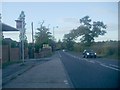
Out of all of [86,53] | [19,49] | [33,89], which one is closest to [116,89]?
[33,89]

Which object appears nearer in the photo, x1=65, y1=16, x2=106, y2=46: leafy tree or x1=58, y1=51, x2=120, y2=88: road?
x1=58, y1=51, x2=120, y2=88: road

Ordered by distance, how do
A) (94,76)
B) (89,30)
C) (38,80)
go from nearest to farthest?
(38,80) < (94,76) < (89,30)

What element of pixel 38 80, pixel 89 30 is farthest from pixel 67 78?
pixel 89 30

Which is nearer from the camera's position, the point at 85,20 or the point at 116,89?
the point at 116,89

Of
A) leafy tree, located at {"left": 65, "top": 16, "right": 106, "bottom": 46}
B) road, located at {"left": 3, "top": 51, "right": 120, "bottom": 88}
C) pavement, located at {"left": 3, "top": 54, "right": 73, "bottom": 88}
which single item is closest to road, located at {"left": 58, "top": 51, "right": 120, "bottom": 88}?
road, located at {"left": 3, "top": 51, "right": 120, "bottom": 88}

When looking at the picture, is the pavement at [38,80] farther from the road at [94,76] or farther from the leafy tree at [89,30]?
the leafy tree at [89,30]

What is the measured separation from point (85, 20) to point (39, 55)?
52306mm

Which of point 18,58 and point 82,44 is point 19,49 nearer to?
point 18,58

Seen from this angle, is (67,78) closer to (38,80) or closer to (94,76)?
(94,76)

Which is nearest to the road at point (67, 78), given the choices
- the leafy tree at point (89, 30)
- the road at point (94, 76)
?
the road at point (94, 76)

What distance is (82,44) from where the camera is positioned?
123 meters

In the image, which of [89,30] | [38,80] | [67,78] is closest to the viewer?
[38,80]

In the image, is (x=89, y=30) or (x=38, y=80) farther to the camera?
(x=89, y=30)

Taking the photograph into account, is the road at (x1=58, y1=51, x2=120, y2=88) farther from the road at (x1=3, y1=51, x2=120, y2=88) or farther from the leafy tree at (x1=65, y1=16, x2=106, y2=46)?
the leafy tree at (x1=65, y1=16, x2=106, y2=46)
